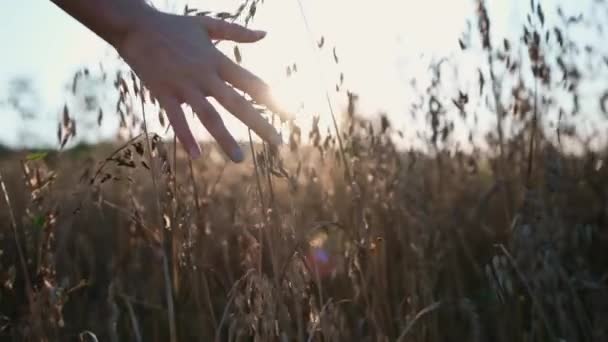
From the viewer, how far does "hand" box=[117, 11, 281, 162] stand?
3.19 feet

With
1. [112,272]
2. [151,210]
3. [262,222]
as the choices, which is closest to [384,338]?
[262,222]

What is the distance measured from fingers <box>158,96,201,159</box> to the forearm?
4.4 inches

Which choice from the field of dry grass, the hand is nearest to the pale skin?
the hand

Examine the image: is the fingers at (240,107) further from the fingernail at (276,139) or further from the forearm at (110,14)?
the forearm at (110,14)

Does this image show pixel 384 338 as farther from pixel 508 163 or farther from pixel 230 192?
pixel 230 192

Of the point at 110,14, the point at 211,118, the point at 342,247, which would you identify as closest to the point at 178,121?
the point at 211,118

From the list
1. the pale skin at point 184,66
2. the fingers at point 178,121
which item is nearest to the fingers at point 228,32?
the pale skin at point 184,66

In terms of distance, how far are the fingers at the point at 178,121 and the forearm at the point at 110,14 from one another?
11 centimetres

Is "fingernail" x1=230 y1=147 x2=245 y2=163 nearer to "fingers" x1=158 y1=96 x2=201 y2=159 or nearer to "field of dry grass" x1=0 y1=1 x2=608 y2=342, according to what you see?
"fingers" x1=158 y1=96 x2=201 y2=159

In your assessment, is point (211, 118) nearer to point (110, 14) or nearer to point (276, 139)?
point (276, 139)

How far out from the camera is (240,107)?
0.97m

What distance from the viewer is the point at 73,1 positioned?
108 cm

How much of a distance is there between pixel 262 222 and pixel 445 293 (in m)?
1.07

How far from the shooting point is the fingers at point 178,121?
1.02 meters
